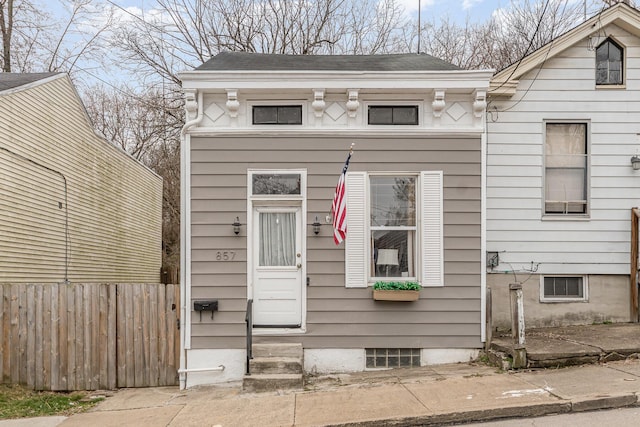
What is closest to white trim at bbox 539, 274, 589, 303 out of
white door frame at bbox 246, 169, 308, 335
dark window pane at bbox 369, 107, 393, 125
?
dark window pane at bbox 369, 107, 393, 125

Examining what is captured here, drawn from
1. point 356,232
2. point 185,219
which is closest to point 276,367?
point 356,232

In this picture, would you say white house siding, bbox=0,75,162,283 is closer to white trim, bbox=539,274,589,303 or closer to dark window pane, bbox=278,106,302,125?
dark window pane, bbox=278,106,302,125

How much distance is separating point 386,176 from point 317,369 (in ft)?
9.44

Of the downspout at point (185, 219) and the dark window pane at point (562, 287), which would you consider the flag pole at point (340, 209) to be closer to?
the downspout at point (185, 219)

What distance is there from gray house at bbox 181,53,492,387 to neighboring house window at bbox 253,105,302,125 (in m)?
0.02

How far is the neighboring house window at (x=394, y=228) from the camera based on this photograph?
708cm

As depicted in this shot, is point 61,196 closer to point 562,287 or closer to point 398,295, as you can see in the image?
point 398,295

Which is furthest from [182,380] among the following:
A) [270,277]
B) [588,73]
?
[588,73]

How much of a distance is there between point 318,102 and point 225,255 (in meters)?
2.49

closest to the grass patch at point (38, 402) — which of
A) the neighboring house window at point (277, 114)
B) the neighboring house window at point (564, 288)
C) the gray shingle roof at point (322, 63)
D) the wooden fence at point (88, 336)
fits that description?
the wooden fence at point (88, 336)

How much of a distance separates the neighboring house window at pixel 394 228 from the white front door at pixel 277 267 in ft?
2.44

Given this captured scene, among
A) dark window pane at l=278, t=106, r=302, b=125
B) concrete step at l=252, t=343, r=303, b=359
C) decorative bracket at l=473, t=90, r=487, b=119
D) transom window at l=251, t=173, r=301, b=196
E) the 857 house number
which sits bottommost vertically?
concrete step at l=252, t=343, r=303, b=359

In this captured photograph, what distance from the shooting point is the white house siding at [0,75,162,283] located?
9219mm

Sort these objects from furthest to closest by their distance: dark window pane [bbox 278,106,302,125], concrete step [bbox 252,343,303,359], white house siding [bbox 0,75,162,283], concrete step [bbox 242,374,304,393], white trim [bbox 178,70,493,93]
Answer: white house siding [bbox 0,75,162,283] → dark window pane [bbox 278,106,302,125] → white trim [bbox 178,70,493,93] → concrete step [bbox 252,343,303,359] → concrete step [bbox 242,374,304,393]
